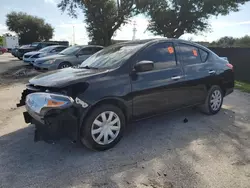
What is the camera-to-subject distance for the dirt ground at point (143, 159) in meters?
2.81

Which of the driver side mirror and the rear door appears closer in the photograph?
the driver side mirror

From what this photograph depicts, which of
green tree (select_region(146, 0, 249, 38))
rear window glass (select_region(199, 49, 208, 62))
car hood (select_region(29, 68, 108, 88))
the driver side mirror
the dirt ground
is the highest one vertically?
green tree (select_region(146, 0, 249, 38))

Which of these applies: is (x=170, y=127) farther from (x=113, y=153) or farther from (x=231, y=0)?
(x=231, y=0)

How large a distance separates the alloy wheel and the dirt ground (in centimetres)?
21

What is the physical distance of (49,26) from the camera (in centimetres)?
5069

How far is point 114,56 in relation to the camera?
4.16 metres

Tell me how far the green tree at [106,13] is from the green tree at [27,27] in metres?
27.8

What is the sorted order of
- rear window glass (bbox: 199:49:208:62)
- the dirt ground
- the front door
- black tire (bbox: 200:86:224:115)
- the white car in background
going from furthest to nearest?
1. the white car in background
2. black tire (bbox: 200:86:224:115)
3. rear window glass (bbox: 199:49:208:62)
4. the front door
5. the dirt ground

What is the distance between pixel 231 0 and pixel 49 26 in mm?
40124

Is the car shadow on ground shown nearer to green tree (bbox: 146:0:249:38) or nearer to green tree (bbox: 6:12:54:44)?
green tree (bbox: 146:0:249:38)

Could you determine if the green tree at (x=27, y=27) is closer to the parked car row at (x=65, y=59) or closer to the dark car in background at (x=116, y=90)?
the parked car row at (x=65, y=59)

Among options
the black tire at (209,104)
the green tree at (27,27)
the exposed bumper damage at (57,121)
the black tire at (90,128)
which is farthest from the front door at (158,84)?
the green tree at (27,27)

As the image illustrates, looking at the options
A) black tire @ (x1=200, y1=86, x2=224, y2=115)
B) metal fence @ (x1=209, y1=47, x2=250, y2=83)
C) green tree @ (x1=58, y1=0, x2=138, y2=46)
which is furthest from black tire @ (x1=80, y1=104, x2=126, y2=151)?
green tree @ (x1=58, y1=0, x2=138, y2=46)

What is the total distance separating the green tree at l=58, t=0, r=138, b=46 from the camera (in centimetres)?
2280
